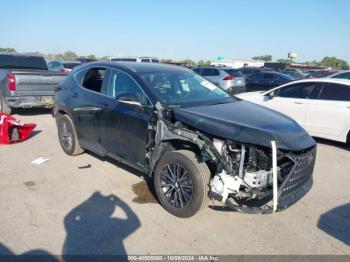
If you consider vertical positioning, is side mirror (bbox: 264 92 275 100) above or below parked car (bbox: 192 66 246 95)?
above

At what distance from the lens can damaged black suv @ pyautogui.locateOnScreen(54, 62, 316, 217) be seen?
11.9ft

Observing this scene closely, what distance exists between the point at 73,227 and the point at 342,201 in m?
3.63

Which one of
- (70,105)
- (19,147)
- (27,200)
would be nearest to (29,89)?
(19,147)

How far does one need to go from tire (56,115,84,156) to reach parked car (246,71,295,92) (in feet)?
43.8

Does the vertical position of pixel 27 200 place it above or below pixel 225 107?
below

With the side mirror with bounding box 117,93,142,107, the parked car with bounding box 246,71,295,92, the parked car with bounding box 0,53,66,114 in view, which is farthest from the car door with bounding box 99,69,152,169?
the parked car with bounding box 246,71,295,92

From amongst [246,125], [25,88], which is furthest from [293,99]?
[25,88]

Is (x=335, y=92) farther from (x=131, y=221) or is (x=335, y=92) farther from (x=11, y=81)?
(x=11, y=81)

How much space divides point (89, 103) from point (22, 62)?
288 inches

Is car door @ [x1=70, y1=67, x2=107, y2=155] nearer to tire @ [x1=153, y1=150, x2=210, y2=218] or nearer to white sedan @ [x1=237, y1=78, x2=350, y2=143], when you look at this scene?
tire @ [x1=153, y1=150, x2=210, y2=218]

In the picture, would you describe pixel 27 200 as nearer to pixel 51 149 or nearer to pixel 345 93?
pixel 51 149

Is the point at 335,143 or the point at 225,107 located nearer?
the point at 225,107

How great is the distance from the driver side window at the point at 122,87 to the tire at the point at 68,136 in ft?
4.83

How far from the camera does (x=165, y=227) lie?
12.7 feet
